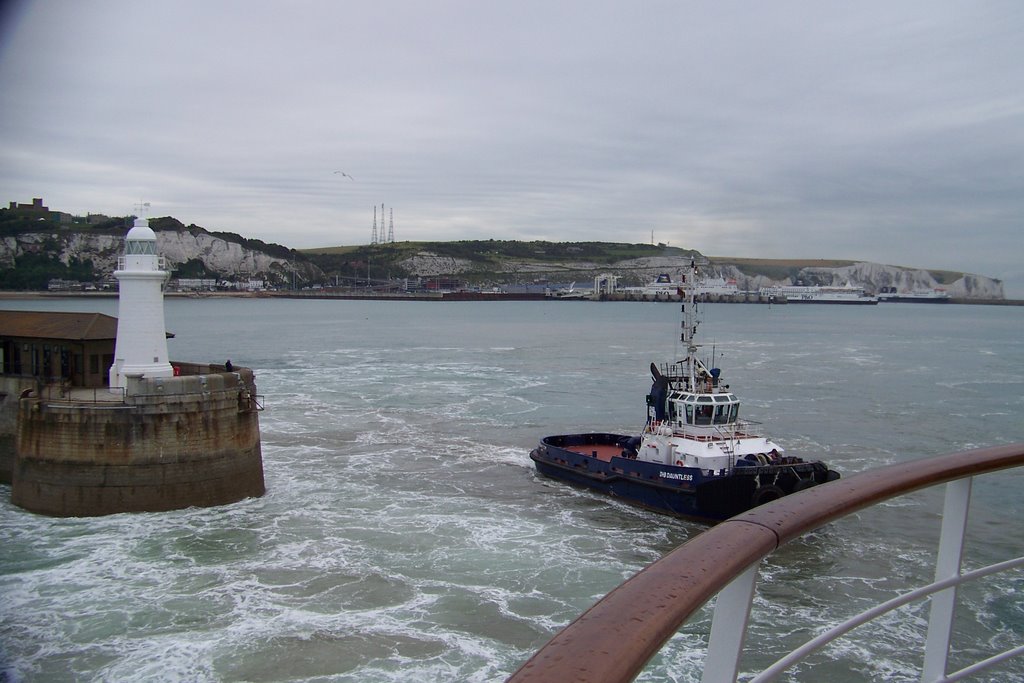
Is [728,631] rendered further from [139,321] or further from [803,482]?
[139,321]

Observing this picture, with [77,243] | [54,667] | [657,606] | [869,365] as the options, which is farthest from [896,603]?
[77,243]

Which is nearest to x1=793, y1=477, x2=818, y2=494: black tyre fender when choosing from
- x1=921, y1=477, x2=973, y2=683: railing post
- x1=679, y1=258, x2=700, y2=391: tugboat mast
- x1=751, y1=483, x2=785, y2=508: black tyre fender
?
x1=751, y1=483, x2=785, y2=508: black tyre fender

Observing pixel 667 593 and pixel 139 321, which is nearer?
pixel 667 593

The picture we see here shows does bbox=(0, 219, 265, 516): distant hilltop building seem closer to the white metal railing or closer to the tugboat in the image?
the tugboat

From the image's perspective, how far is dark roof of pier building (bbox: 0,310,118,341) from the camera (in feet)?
68.2

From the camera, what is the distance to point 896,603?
6.73 feet

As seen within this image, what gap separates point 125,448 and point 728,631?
17963 mm

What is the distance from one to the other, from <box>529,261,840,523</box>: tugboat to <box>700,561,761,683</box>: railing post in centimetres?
1733

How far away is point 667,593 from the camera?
1.49 m

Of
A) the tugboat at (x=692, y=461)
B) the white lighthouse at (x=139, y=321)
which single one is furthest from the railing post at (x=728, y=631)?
the white lighthouse at (x=139, y=321)

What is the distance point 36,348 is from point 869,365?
4873 centimetres

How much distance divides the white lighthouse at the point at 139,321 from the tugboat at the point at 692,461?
419 inches

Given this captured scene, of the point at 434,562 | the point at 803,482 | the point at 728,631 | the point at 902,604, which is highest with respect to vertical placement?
the point at 728,631

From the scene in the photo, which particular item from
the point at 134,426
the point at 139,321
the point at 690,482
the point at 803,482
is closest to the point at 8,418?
the point at 139,321
